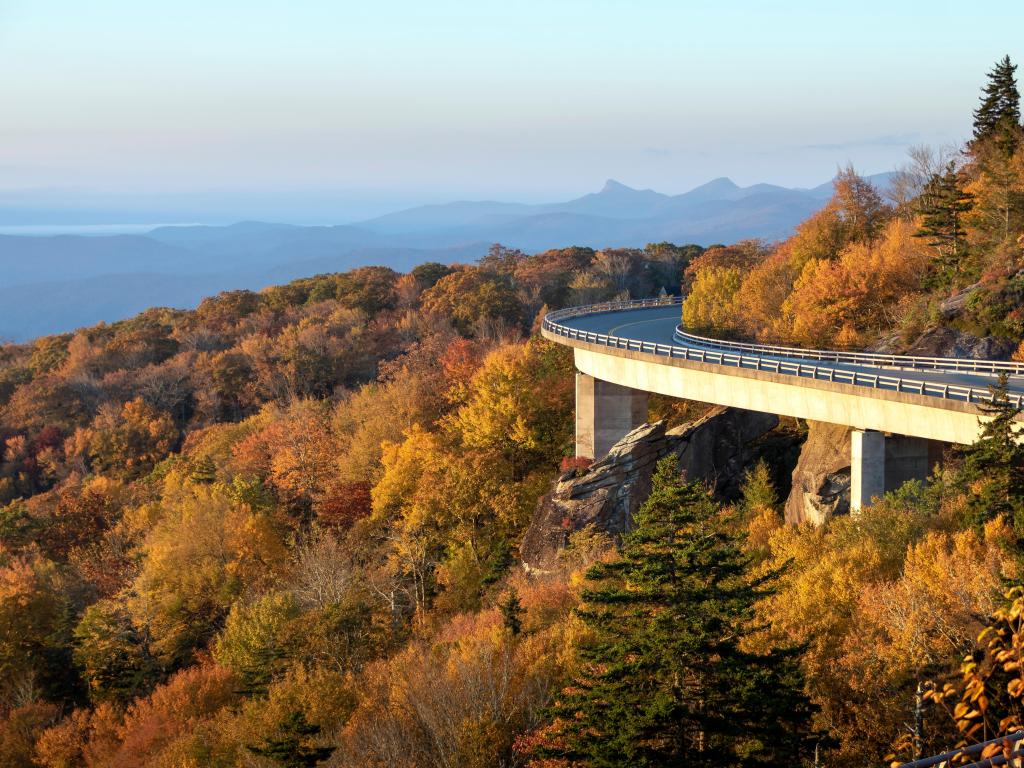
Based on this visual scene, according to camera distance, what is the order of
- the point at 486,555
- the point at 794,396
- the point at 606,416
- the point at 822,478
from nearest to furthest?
the point at 822,478 → the point at 794,396 → the point at 486,555 → the point at 606,416

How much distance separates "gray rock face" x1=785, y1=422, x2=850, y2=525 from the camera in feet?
114

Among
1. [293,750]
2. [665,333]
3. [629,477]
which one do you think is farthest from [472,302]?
[293,750]

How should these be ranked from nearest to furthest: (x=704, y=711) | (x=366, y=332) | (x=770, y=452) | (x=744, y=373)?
(x=704, y=711)
(x=744, y=373)
(x=770, y=452)
(x=366, y=332)

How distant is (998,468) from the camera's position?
25750 millimetres

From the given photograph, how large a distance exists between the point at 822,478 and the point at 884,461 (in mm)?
2691

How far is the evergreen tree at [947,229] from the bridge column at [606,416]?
16.1 metres

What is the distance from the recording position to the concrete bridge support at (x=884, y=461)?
110 feet

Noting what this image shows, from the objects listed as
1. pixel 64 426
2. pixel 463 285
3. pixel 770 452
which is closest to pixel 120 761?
pixel 770 452

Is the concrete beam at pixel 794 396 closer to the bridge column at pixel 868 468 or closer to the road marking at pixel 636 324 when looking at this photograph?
the bridge column at pixel 868 468

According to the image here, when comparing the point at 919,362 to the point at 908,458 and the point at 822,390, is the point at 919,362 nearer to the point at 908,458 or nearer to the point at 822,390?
the point at 822,390

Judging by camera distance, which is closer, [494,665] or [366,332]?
[494,665]

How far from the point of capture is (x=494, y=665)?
2714 centimetres

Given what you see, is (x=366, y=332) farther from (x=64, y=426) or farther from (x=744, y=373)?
(x=744, y=373)

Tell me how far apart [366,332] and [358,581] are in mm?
48147
